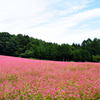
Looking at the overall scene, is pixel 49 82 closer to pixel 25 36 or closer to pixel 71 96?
pixel 71 96

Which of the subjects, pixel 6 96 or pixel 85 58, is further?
pixel 85 58

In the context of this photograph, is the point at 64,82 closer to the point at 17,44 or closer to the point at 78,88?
the point at 78,88

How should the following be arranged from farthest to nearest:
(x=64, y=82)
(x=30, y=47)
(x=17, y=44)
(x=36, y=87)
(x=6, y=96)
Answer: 1. (x=17, y=44)
2. (x=30, y=47)
3. (x=64, y=82)
4. (x=36, y=87)
5. (x=6, y=96)

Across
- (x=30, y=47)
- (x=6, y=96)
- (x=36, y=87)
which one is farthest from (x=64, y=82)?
(x=30, y=47)

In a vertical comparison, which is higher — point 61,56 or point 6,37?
point 6,37

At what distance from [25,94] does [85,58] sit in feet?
167

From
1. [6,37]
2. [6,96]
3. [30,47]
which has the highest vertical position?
[6,37]

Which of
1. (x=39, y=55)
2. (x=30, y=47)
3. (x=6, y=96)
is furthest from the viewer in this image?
(x=30, y=47)

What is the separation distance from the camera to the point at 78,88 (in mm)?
6387

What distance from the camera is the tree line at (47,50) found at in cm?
5488

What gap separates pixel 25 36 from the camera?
231 feet

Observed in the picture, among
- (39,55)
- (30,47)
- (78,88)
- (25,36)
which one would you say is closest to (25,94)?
(78,88)

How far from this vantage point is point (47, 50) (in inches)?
2172

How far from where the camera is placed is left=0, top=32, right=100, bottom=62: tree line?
A: 54875mm
